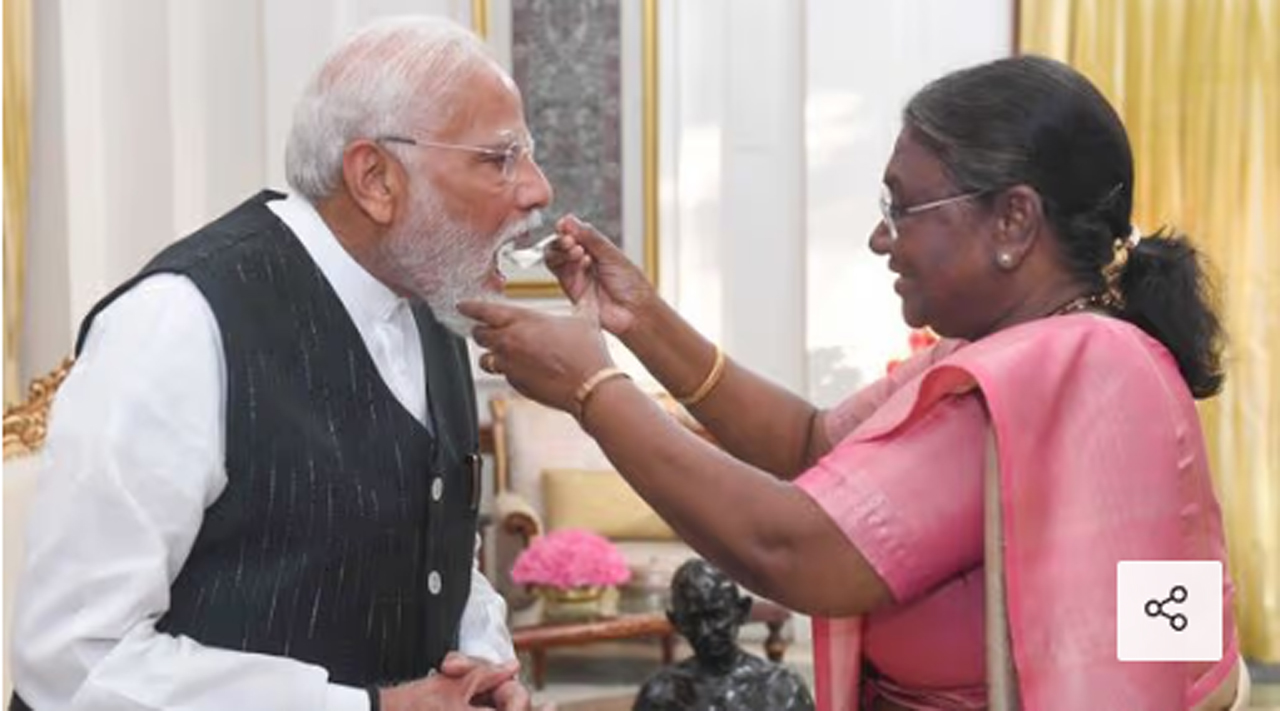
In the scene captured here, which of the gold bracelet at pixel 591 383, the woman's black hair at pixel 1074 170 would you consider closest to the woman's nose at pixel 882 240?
the woman's black hair at pixel 1074 170

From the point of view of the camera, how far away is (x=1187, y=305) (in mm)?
1768

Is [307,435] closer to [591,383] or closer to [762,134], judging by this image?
[591,383]

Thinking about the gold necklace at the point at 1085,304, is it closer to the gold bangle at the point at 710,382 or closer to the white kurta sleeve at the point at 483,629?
the gold bangle at the point at 710,382

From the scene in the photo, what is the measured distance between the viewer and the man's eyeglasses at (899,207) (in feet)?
5.66

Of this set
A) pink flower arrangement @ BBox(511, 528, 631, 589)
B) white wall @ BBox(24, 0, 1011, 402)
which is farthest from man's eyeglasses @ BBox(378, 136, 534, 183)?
white wall @ BBox(24, 0, 1011, 402)

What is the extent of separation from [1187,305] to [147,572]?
3.86ft

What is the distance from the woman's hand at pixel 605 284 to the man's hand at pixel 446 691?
2.08ft

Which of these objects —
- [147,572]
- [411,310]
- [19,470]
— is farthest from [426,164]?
[19,470]

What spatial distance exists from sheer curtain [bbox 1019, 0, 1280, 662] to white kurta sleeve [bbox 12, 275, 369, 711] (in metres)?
4.81

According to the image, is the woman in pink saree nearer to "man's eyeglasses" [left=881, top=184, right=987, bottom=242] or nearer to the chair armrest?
"man's eyeglasses" [left=881, top=184, right=987, bottom=242]

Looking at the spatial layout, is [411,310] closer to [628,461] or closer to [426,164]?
[426,164]

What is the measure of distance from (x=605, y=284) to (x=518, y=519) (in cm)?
Result: 321

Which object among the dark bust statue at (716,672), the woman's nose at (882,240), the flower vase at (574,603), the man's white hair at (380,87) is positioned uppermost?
the man's white hair at (380,87)

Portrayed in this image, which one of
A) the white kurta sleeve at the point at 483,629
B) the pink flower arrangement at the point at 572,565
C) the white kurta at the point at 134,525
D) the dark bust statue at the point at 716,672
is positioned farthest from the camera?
the pink flower arrangement at the point at 572,565
